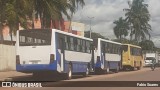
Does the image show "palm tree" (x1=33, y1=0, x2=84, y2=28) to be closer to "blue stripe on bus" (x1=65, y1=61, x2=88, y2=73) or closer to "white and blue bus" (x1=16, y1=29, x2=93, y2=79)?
"blue stripe on bus" (x1=65, y1=61, x2=88, y2=73)

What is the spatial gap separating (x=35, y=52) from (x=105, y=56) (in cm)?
1335

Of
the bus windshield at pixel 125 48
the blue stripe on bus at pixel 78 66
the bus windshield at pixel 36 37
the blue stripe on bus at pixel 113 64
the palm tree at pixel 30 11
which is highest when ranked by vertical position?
the palm tree at pixel 30 11

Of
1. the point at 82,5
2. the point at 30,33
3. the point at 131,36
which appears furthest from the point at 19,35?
the point at 131,36

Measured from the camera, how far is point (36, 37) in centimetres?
2392

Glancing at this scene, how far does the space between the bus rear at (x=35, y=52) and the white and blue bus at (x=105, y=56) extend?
11008mm

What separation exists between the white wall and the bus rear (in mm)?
11889

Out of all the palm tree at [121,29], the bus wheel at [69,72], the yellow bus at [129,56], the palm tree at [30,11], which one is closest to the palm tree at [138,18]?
the palm tree at [121,29]

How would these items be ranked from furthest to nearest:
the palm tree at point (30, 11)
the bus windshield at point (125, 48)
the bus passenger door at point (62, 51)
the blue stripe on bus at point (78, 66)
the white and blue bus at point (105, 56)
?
the bus windshield at point (125, 48)
the white and blue bus at point (105, 56)
the palm tree at point (30, 11)
the blue stripe on bus at point (78, 66)
the bus passenger door at point (62, 51)

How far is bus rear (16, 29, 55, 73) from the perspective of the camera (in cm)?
2357

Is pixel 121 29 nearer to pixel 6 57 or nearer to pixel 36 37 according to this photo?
pixel 6 57

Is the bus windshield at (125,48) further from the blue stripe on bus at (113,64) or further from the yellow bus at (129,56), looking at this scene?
the blue stripe on bus at (113,64)

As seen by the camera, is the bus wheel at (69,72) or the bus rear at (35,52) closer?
the bus rear at (35,52)

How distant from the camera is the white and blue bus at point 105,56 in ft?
113

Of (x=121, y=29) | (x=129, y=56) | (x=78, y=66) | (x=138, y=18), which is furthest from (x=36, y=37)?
(x=121, y=29)
